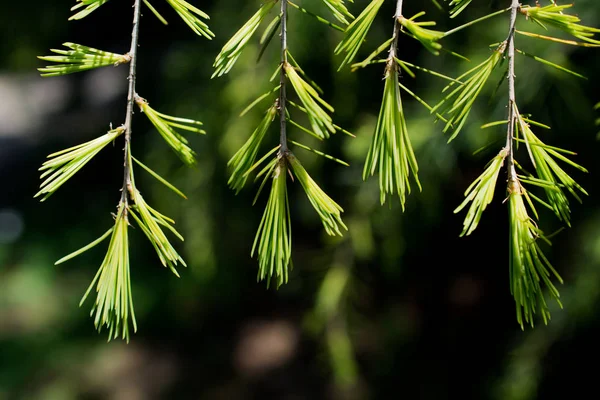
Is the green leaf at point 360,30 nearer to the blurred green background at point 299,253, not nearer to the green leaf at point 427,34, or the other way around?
the green leaf at point 427,34

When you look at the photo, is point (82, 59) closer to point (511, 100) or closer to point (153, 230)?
point (153, 230)

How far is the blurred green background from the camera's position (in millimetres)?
1047

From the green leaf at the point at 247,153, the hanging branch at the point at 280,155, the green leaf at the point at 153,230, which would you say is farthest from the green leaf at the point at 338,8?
the green leaf at the point at 153,230

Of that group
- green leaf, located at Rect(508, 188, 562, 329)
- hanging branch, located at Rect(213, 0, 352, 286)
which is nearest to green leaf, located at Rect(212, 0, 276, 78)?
hanging branch, located at Rect(213, 0, 352, 286)

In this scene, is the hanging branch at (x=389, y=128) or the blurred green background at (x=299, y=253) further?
the blurred green background at (x=299, y=253)

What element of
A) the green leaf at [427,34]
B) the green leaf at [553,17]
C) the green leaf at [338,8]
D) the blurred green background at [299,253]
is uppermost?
the green leaf at [338,8]

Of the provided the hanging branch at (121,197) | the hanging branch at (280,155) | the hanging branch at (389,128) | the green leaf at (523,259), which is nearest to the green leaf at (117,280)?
the hanging branch at (121,197)

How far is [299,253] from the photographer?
5.59 ft

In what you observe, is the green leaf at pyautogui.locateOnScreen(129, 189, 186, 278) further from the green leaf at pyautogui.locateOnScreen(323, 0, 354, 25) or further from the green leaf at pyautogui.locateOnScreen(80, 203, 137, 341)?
the green leaf at pyautogui.locateOnScreen(323, 0, 354, 25)

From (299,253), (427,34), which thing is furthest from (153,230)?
(299,253)

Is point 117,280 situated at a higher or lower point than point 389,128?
lower

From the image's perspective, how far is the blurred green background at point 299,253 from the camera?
105 cm

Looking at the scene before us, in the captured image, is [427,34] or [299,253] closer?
[427,34]

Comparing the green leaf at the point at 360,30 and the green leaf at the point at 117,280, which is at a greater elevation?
the green leaf at the point at 360,30
